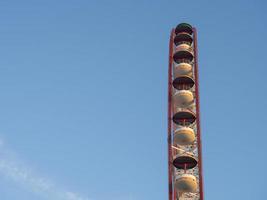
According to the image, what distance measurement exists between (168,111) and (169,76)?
3.00 metres

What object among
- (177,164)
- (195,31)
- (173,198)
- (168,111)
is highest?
(195,31)

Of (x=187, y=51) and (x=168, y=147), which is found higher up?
(x=187, y=51)

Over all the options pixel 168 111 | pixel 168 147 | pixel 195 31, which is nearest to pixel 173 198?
pixel 168 147

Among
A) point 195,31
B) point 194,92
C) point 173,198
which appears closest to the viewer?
point 173,198

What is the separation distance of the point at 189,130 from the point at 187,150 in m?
1.34

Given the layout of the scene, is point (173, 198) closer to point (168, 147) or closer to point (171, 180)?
point (171, 180)

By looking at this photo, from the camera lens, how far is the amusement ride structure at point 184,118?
36.5 m

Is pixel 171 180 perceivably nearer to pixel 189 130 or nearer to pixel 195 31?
pixel 189 130

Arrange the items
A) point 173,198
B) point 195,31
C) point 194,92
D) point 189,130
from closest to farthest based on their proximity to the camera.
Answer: point 173,198, point 189,130, point 194,92, point 195,31

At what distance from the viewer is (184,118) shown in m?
40.1

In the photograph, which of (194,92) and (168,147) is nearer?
(168,147)

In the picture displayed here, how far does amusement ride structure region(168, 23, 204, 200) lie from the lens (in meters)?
36.5

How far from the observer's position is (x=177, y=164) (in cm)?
3772

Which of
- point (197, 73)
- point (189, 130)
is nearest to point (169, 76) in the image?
point (197, 73)
